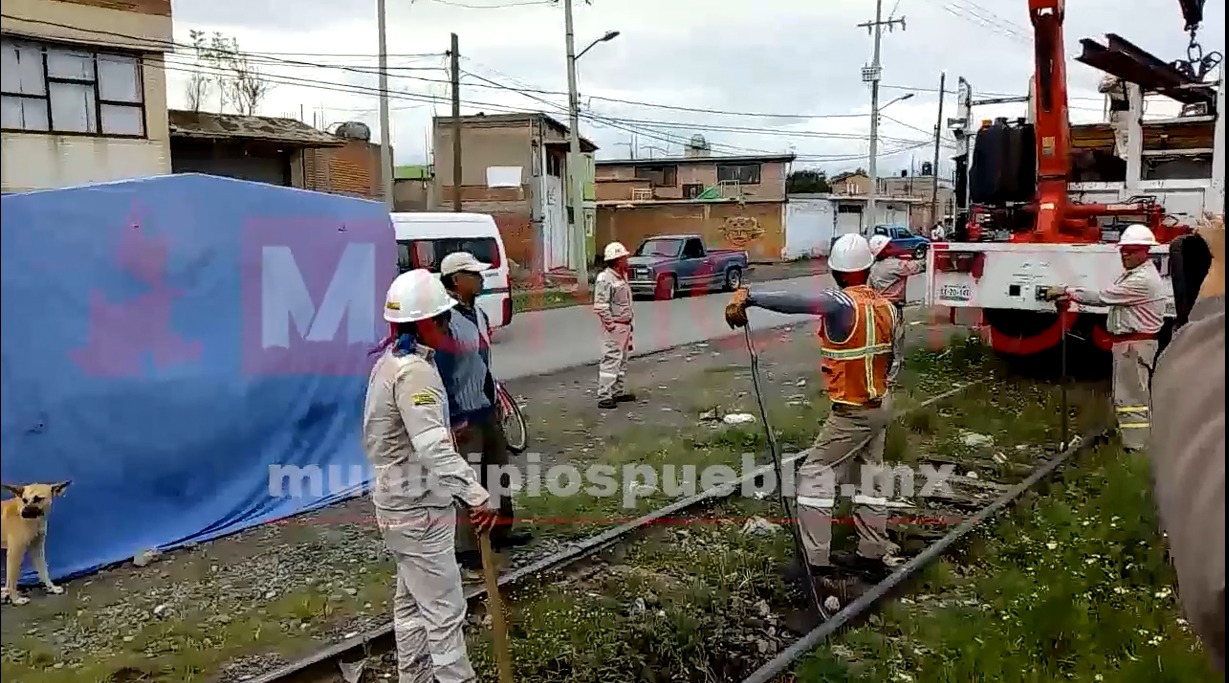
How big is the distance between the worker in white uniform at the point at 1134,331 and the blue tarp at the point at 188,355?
20.0 feet

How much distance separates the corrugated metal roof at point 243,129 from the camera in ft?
82.3

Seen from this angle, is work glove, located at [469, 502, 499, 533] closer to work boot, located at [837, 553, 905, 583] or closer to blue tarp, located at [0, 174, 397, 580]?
blue tarp, located at [0, 174, 397, 580]

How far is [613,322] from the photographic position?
1162 cm

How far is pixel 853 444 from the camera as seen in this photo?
239 inches

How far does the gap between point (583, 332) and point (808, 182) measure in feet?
199

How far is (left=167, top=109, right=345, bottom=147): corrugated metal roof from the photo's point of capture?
2509 cm

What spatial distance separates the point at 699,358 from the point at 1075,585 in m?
10.3

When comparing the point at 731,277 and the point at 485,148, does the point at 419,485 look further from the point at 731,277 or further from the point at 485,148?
the point at 485,148

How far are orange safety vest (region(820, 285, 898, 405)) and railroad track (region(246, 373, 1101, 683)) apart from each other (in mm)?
1043

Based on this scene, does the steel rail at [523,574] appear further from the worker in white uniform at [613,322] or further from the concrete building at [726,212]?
the concrete building at [726,212]

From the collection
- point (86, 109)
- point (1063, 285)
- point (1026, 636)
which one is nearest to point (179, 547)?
point (1026, 636)

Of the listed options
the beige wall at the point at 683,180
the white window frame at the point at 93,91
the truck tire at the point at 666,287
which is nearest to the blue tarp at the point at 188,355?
the white window frame at the point at 93,91

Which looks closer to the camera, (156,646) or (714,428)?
(156,646)

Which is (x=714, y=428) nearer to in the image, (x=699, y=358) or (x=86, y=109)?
(x=699, y=358)
